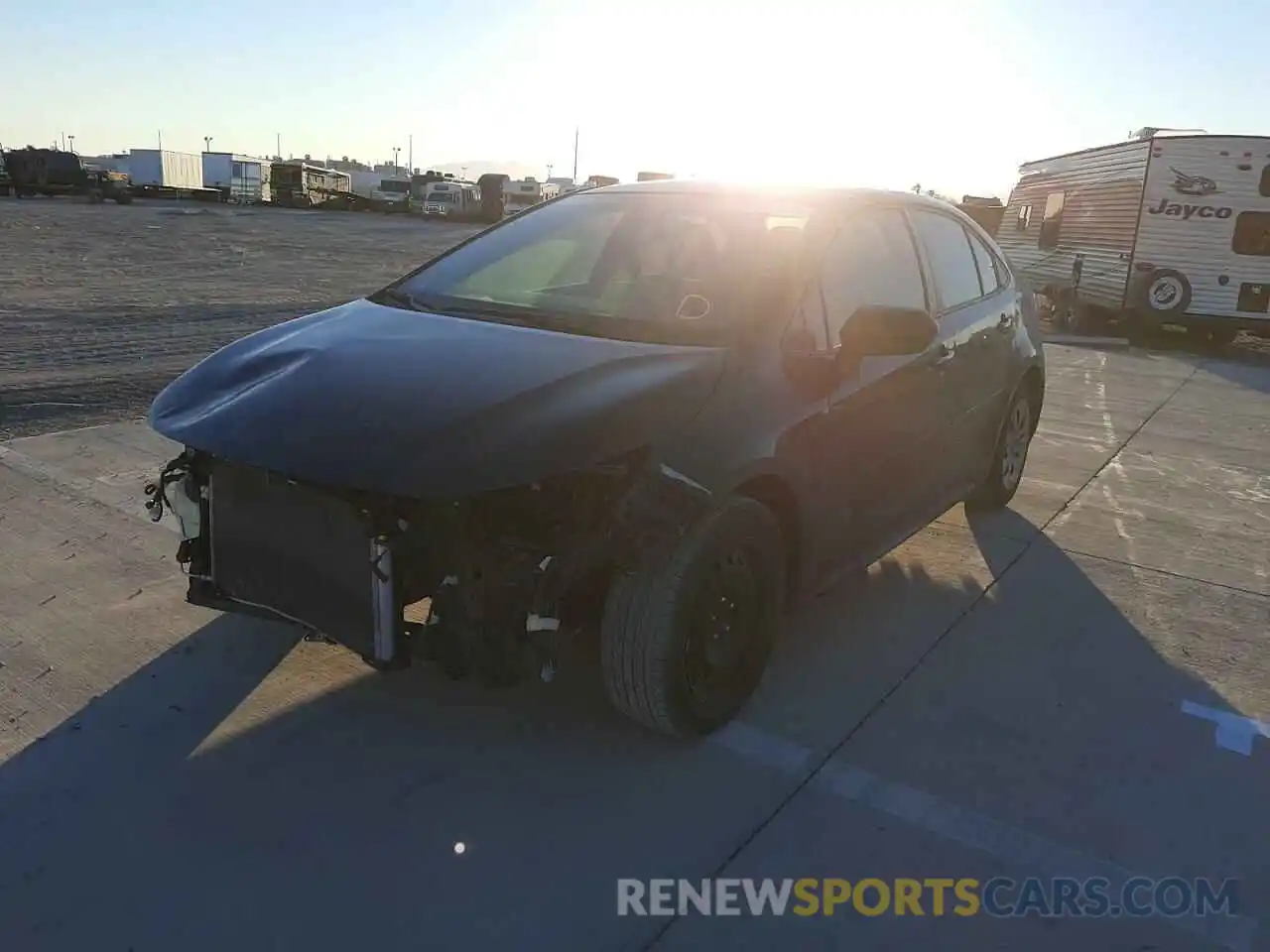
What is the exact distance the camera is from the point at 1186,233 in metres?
12.5

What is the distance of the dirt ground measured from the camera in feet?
23.2

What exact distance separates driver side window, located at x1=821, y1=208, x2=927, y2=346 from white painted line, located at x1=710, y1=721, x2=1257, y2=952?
132cm

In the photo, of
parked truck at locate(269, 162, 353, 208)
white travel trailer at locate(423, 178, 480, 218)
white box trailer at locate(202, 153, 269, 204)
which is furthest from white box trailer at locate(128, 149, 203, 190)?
white travel trailer at locate(423, 178, 480, 218)

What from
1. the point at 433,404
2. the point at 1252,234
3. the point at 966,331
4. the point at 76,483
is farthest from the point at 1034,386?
the point at 1252,234

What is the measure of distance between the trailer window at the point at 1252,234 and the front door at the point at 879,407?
10.6 metres

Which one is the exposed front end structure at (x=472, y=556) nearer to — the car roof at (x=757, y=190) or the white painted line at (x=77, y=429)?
the car roof at (x=757, y=190)

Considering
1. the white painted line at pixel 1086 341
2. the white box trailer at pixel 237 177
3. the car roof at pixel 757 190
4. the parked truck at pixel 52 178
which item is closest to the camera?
the car roof at pixel 757 190

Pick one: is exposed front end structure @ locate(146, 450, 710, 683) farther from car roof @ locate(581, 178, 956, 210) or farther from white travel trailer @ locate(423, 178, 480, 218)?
white travel trailer @ locate(423, 178, 480, 218)

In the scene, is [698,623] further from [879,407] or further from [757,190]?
[757,190]

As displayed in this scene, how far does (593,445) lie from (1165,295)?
495 inches

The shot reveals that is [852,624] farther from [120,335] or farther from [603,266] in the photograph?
A: [120,335]

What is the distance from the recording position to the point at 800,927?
229 cm

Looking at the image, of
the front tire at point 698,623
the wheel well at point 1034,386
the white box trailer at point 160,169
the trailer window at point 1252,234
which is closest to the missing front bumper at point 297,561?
the front tire at point 698,623

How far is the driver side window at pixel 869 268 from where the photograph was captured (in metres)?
3.37
